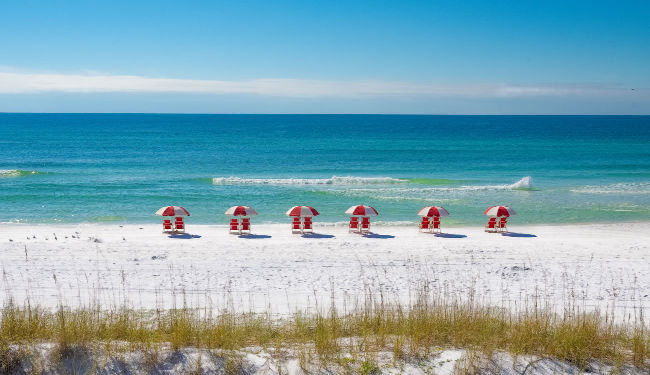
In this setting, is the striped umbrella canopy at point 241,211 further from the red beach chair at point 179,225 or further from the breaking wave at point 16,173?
the breaking wave at point 16,173

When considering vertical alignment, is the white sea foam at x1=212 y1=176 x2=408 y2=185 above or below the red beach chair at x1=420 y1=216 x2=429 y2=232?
above

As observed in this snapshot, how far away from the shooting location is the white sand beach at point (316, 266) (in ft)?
34.8

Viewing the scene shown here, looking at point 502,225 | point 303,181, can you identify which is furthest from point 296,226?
point 303,181

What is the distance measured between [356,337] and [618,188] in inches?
1196

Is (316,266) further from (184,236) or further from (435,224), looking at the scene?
(435,224)

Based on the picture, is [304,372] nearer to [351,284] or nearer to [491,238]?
[351,284]

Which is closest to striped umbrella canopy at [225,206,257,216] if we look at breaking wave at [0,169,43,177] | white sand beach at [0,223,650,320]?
white sand beach at [0,223,650,320]

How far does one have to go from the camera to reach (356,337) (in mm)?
6730

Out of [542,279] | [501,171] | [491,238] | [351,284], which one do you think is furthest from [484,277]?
[501,171]

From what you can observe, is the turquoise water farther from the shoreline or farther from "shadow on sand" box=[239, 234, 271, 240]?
"shadow on sand" box=[239, 234, 271, 240]

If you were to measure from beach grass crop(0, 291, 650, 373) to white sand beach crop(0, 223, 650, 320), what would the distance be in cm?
150

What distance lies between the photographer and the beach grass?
6.00 metres

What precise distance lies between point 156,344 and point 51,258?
10.1m

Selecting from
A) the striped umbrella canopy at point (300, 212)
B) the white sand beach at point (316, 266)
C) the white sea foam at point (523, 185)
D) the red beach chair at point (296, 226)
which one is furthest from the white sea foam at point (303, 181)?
the striped umbrella canopy at point (300, 212)
